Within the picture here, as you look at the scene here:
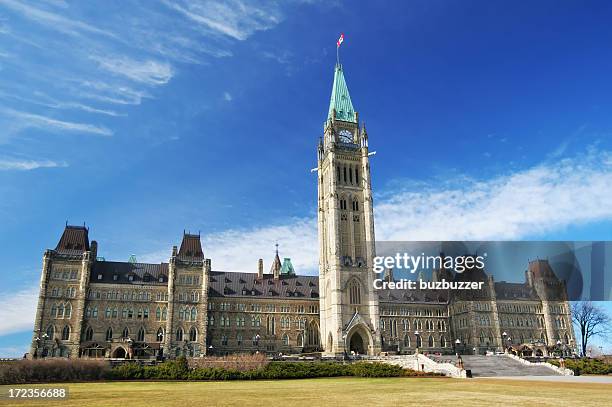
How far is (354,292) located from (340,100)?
4407 centimetres

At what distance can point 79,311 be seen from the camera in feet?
265

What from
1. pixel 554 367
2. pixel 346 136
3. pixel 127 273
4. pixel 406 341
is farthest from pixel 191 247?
pixel 554 367

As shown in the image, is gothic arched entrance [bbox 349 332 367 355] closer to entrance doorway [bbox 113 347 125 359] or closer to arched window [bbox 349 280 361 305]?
arched window [bbox 349 280 361 305]

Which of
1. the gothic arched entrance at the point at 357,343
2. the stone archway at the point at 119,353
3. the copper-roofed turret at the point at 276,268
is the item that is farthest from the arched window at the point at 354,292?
the stone archway at the point at 119,353

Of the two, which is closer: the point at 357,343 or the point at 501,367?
the point at 501,367

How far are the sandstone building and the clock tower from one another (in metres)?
0.21

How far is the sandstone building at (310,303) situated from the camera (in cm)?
8194

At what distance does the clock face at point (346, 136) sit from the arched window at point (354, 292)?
3103 centimetres

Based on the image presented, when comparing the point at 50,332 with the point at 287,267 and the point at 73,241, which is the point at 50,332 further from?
the point at 287,267

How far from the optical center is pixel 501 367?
204 feet

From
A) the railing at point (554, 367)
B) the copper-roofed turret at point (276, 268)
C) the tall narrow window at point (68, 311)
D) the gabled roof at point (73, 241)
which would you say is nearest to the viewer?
the railing at point (554, 367)

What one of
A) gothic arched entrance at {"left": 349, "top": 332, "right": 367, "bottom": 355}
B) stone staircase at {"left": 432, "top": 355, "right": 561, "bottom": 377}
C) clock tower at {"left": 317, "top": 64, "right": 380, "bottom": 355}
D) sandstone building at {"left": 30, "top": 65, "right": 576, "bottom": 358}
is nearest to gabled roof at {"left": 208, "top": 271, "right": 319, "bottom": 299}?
sandstone building at {"left": 30, "top": 65, "right": 576, "bottom": 358}
